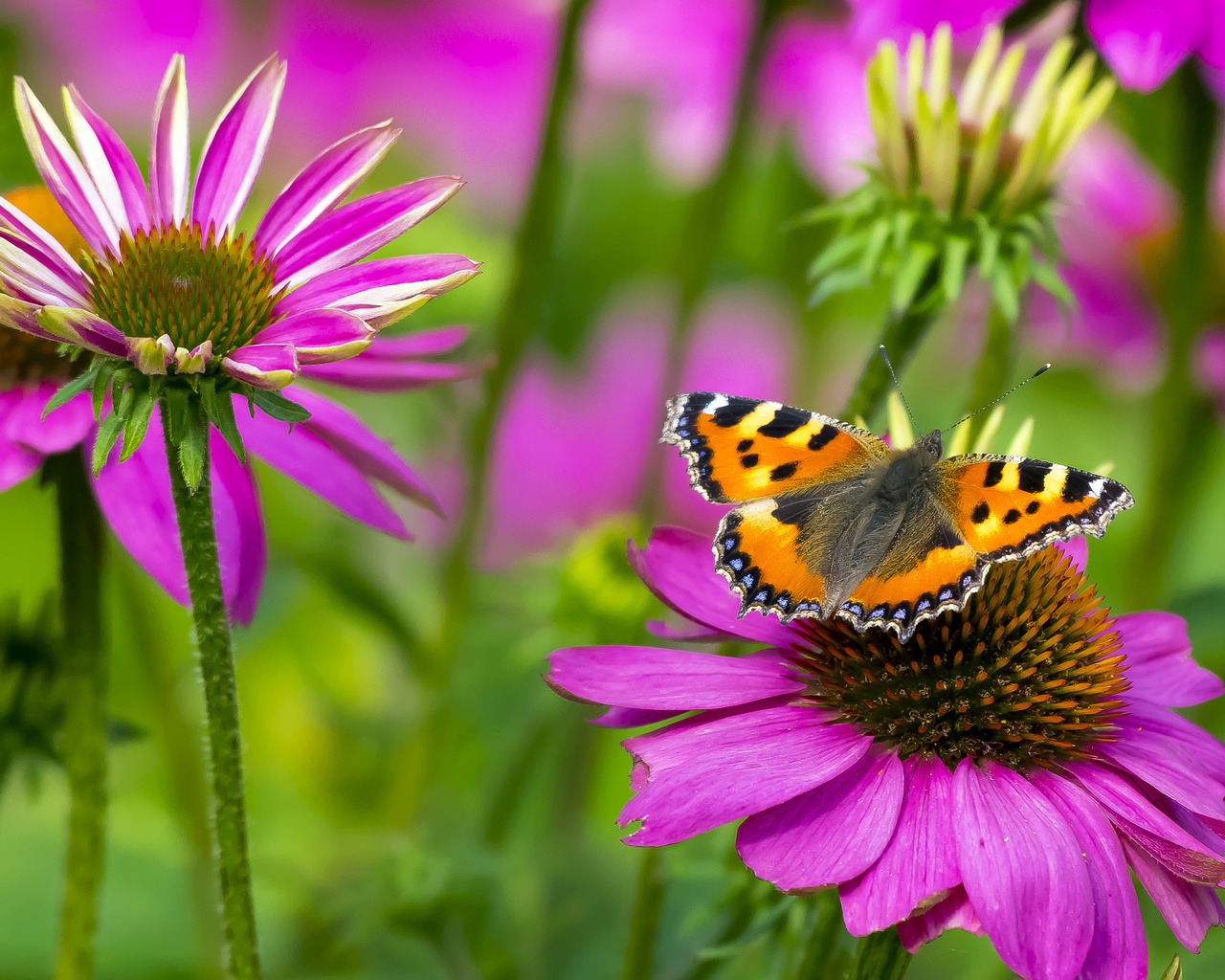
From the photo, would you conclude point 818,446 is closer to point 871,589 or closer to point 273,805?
point 871,589

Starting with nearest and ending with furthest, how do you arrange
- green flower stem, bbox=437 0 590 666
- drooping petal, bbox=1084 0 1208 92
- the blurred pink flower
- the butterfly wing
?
the butterfly wing < drooping petal, bbox=1084 0 1208 92 < green flower stem, bbox=437 0 590 666 < the blurred pink flower

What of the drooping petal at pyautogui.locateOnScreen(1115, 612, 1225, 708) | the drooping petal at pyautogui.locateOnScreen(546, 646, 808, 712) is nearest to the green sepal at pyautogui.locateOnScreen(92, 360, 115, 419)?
the drooping petal at pyautogui.locateOnScreen(546, 646, 808, 712)

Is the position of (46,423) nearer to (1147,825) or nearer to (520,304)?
(520,304)

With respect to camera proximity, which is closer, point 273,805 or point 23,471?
point 23,471

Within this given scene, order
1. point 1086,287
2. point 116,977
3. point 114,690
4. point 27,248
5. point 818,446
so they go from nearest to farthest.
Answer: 1. point 27,248
2. point 818,446
3. point 116,977
4. point 1086,287
5. point 114,690

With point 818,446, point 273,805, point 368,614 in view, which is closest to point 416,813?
point 368,614

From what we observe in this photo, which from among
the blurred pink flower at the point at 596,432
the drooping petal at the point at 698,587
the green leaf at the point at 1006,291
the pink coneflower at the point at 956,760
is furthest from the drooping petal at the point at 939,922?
the blurred pink flower at the point at 596,432

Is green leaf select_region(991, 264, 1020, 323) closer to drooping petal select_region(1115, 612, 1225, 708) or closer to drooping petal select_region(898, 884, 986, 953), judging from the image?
drooping petal select_region(1115, 612, 1225, 708)

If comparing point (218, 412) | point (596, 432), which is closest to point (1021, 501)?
point (218, 412)
